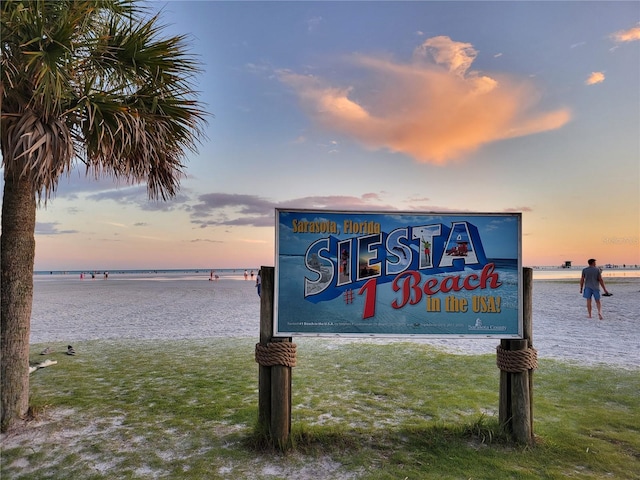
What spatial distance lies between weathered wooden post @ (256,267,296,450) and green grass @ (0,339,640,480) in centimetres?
16

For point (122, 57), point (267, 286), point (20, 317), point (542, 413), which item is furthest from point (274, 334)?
point (122, 57)

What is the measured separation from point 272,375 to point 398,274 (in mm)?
1690

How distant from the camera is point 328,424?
4.81 meters

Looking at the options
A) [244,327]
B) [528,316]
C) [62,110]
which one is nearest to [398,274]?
[528,316]

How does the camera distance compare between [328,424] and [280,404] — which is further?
[328,424]

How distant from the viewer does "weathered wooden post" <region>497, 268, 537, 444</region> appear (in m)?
4.27

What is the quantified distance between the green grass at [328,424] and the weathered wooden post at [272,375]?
164mm

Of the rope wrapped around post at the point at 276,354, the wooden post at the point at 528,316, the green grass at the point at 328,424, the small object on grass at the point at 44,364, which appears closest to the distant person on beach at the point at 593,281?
the green grass at the point at 328,424

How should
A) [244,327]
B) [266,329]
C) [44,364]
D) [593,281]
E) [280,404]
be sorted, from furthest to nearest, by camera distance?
[593,281] → [244,327] → [44,364] → [266,329] → [280,404]

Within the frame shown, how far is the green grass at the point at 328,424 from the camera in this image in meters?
3.79

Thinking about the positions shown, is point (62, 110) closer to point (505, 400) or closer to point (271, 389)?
point (271, 389)

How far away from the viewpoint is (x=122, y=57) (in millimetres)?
5242

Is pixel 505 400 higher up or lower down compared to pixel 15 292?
lower down

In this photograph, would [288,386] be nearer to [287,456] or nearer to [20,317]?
[287,456]
